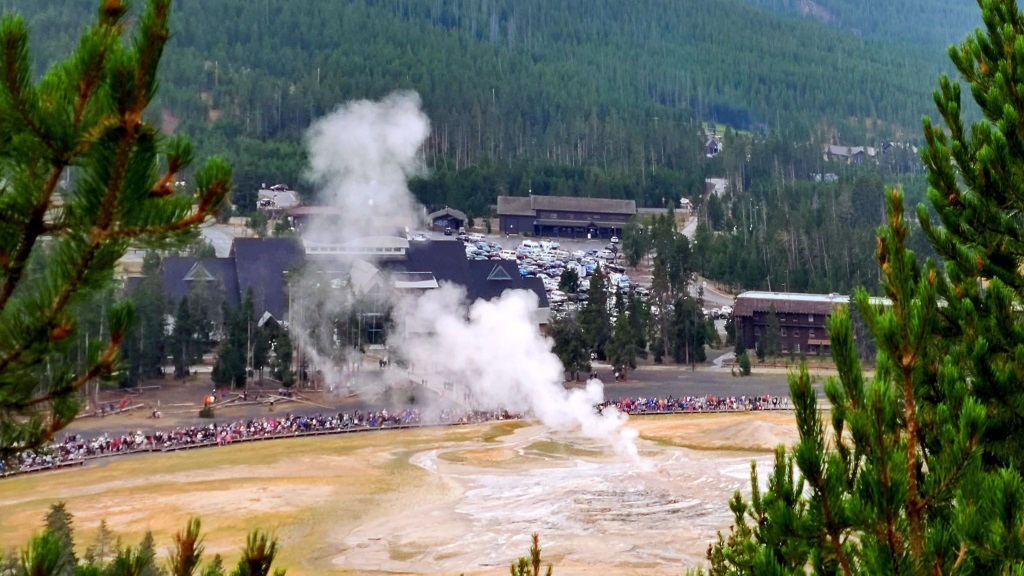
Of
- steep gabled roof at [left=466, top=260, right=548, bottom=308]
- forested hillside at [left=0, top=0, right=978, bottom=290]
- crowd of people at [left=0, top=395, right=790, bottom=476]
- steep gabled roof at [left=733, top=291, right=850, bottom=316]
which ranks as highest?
forested hillside at [left=0, top=0, right=978, bottom=290]

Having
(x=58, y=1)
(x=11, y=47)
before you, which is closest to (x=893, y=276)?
(x=11, y=47)

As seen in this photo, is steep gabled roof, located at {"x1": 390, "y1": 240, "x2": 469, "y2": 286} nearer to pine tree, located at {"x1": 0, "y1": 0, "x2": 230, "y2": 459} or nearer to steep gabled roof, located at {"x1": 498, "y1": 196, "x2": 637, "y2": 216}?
steep gabled roof, located at {"x1": 498, "y1": 196, "x2": 637, "y2": 216}

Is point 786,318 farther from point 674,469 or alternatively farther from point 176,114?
point 176,114

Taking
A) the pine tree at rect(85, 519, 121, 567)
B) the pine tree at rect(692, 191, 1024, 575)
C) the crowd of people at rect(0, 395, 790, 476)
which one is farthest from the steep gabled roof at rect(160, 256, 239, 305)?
the pine tree at rect(692, 191, 1024, 575)

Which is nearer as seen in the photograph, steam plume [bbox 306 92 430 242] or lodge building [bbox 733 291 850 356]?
lodge building [bbox 733 291 850 356]

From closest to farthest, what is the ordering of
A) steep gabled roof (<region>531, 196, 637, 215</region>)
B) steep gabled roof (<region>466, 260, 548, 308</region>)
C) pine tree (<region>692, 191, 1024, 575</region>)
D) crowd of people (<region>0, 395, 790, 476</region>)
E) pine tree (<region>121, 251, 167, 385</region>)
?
pine tree (<region>692, 191, 1024, 575</region>)
crowd of people (<region>0, 395, 790, 476</region>)
pine tree (<region>121, 251, 167, 385</region>)
steep gabled roof (<region>466, 260, 548, 308</region>)
steep gabled roof (<region>531, 196, 637, 215</region>)

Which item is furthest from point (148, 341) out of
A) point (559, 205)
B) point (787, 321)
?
point (559, 205)

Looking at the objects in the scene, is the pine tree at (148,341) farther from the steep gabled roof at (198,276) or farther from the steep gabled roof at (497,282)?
the steep gabled roof at (497,282)

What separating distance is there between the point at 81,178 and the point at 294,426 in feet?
112

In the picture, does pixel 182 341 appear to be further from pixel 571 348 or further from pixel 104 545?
pixel 104 545

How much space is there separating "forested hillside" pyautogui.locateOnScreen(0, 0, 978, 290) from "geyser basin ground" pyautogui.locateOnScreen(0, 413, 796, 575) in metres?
28.3

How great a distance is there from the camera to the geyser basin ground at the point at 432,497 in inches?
933

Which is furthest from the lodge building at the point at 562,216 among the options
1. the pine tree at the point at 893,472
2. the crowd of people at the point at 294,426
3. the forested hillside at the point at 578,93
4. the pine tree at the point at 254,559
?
the pine tree at the point at 254,559

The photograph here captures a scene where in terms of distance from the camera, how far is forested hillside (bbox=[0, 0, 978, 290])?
276ft
